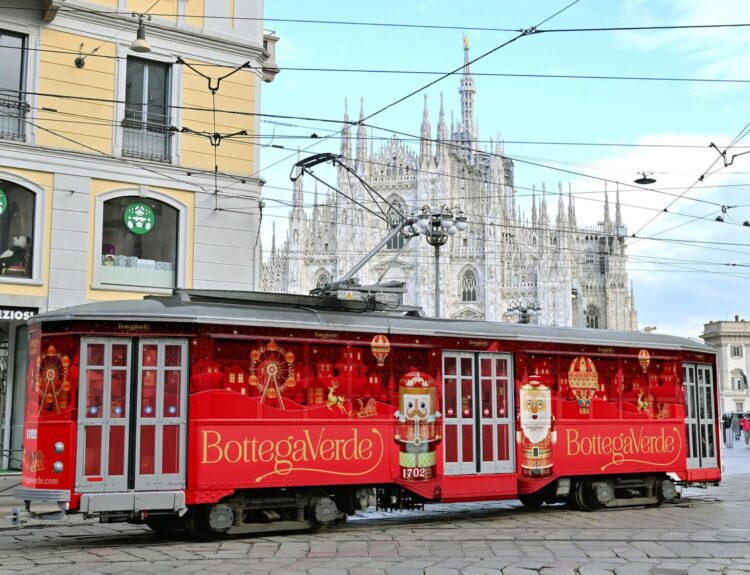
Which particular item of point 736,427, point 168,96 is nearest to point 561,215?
point 736,427

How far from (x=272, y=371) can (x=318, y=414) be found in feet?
2.54

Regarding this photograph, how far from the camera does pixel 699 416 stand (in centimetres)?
1436

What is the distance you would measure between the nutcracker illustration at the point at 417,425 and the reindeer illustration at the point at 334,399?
81cm

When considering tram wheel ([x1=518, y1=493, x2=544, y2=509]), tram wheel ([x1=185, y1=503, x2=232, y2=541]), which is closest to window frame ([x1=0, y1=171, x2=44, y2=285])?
tram wheel ([x1=185, y1=503, x2=232, y2=541])

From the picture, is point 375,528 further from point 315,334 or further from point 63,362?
point 63,362

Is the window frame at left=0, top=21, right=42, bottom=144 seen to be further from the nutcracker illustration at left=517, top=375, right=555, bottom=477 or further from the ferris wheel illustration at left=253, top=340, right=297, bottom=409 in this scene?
the nutcracker illustration at left=517, top=375, right=555, bottom=477

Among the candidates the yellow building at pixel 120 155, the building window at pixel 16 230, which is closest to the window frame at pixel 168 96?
the yellow building at pixel 120 155

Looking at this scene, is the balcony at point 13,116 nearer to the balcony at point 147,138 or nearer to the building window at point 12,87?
the building window at point 12,87

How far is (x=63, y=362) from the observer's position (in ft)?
30.7

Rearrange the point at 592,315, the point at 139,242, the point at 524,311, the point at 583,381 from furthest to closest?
1. the point at 592,315
2. the point at 524,311
3. the point at 139,242
4. the point at 583,381

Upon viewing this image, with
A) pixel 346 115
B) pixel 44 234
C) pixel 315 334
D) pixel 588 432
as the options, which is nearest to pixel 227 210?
pixel 44 234

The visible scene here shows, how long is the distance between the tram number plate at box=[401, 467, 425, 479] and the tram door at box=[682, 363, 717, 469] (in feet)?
16.4

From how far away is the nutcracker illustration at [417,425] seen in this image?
36.7 ft

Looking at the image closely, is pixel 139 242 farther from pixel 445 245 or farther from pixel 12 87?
pixel 445 245
